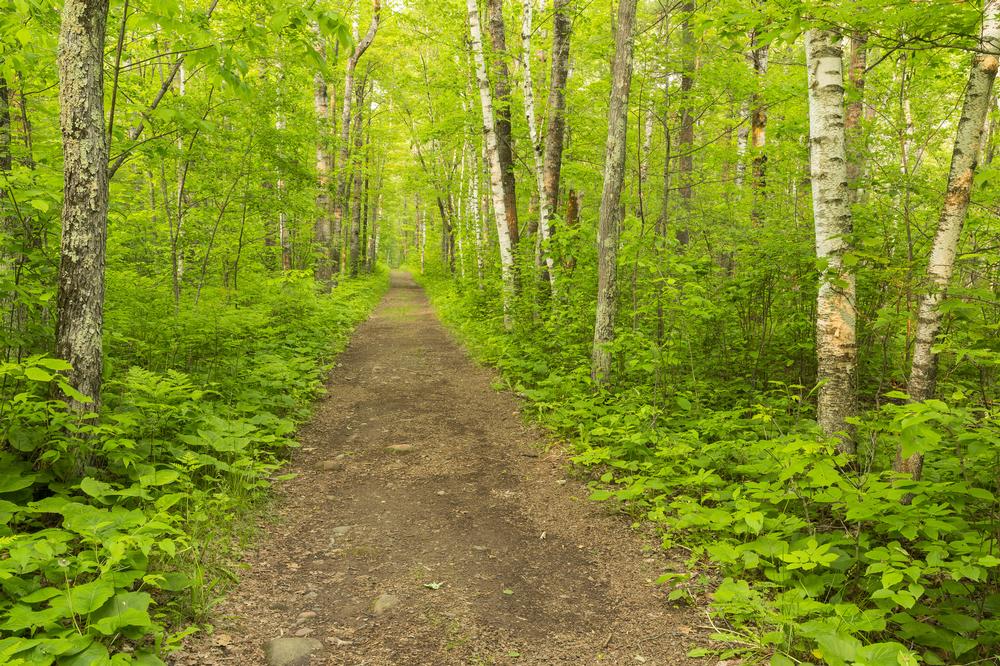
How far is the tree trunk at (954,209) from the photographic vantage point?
3.67m

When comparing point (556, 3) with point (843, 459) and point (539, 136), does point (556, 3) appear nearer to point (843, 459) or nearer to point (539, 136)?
point (539, 136)

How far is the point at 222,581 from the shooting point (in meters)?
3.52

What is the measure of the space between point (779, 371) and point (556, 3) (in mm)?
8414

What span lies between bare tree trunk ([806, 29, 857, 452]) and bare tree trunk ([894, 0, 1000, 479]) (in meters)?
0.64

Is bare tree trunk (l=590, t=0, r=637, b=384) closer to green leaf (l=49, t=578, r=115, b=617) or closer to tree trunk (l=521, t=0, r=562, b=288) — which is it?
tree trunk (l=521, t=0, r=562, b=288)

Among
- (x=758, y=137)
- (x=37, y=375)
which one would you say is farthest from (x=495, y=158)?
(x=37, y=375)

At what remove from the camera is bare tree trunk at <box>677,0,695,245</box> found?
8.12 meters

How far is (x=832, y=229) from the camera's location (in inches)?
185

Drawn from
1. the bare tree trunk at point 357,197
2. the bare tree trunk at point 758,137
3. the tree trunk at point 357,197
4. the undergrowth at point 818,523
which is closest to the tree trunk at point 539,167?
the bare tree trunk at point 758,137

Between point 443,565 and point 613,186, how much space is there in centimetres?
521

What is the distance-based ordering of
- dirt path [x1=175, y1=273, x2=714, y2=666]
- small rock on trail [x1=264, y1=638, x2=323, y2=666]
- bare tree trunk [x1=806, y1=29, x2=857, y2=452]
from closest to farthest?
small rock on trail [x1=264, y1=638, x2=323, y2=666], dirt path [x1=175, y1=273, x2=714, y2=666], bare tree trunk [x1=806, y1=29, x2=857, y2=452]

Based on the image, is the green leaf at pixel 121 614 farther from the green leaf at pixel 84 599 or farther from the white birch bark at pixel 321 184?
the white birch bark at pixel 321 184

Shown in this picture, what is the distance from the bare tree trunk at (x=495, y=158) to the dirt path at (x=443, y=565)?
201 inches

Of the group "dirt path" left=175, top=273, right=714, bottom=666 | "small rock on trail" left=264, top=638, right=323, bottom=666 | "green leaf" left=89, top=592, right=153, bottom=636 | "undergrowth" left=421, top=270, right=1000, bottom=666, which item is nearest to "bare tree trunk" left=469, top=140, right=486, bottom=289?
"dirt path" left=175, top=273, right=714, bottom=666
